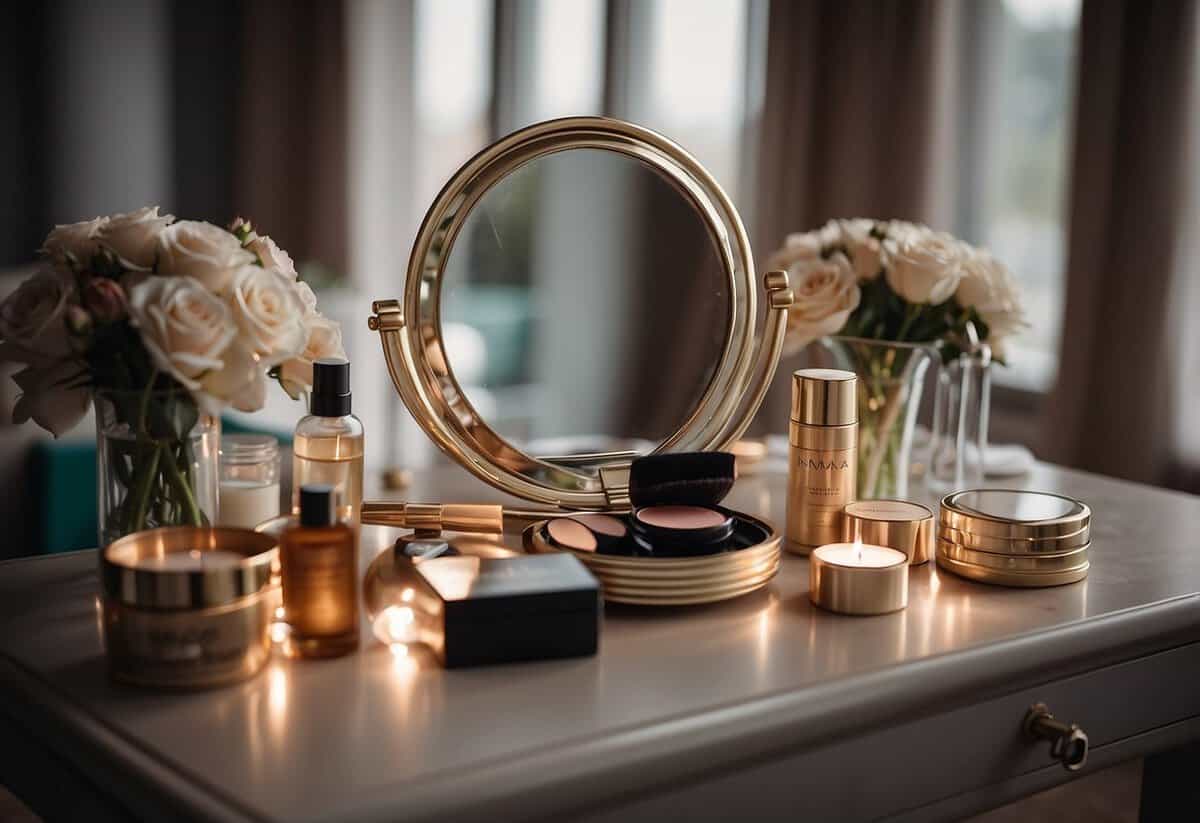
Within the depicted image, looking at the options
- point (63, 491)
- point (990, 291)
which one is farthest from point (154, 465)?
point (63, 491)

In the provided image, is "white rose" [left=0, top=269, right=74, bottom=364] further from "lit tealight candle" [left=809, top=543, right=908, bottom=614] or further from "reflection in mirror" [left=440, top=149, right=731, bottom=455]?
"lit tealight candle" [left=809, top=543, right=908, bottom=614]

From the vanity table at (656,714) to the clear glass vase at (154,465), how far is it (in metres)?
0.09

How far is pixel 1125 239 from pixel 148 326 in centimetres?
194

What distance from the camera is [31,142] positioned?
3375 millimetres

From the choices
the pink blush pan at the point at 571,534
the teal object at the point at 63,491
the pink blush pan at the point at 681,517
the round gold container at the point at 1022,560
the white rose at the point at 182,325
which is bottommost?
the teal object at the point at 63,491

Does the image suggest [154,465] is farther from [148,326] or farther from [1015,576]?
[1015,576]

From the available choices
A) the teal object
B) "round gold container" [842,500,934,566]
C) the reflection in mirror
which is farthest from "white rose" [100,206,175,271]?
the teal object

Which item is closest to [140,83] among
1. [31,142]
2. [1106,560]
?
[31,142]

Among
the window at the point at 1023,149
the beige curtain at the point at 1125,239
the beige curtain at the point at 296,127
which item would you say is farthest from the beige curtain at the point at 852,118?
the beige curtain at the point at 296,127

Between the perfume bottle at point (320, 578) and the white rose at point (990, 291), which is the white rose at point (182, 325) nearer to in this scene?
the perfume bottle at point (320, 578)

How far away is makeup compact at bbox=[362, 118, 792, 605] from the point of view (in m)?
0.92

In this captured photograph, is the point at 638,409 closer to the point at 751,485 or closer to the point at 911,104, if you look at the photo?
the point at 751,485

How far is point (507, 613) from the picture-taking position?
76 cm

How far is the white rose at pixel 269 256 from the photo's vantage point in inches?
34.5
